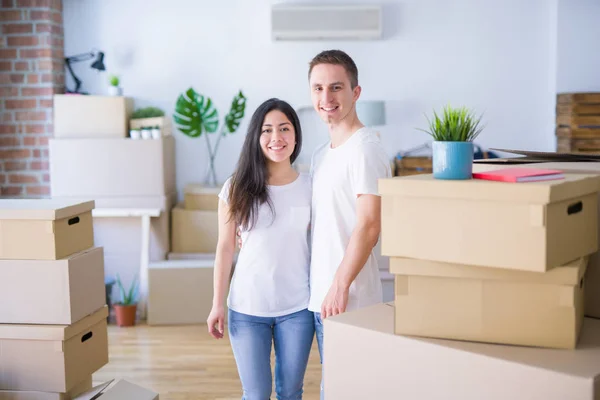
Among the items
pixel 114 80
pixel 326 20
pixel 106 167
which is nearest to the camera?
pixel 106 167

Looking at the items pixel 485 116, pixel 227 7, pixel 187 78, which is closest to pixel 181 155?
pixel 187 78

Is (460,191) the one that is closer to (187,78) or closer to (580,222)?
(580,222)

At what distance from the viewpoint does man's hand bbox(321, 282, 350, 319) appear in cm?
205

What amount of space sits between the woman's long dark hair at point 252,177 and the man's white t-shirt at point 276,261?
0.10 ft

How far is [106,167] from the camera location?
5.18 meters

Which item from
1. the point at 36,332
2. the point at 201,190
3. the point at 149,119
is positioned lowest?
the point at 36,332

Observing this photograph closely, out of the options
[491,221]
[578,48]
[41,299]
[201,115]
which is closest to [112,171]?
[201,115]

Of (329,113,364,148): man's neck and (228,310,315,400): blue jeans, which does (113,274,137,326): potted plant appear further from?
(329,113,364,148): man's neck

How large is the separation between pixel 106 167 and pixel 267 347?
10.6ft

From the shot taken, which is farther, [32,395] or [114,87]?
[114,87]

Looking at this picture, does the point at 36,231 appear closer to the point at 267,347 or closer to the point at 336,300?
the point at 267,347

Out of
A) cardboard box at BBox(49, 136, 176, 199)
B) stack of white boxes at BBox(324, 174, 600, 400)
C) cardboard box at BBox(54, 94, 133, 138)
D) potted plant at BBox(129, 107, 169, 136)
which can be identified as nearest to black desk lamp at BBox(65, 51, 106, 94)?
cardboard box at BBox(54, 94, 133, 138)

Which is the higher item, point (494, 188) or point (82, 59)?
point (82, 59)

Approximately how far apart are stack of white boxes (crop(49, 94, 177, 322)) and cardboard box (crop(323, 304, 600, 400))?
3648 millimetres
